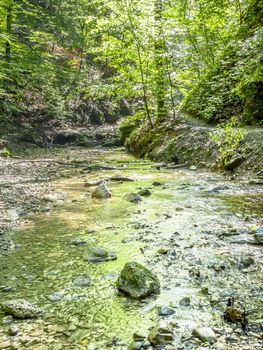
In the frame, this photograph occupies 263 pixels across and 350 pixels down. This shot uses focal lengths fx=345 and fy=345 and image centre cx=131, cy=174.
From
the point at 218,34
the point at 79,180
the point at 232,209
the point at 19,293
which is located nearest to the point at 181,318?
the point at 19,293

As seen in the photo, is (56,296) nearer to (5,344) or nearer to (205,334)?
(5,344)

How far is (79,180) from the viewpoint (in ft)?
29.8

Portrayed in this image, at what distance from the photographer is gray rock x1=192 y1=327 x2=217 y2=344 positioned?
218cm

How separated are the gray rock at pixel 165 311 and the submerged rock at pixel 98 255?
1155 millimetres

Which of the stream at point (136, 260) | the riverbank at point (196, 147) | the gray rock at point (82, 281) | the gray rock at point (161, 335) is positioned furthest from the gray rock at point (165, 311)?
the riverbank at point (196, 147)

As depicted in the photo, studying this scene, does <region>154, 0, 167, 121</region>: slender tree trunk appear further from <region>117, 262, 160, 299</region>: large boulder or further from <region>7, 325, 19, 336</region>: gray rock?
<region>7, 325, 19, 336</region>: gray rock

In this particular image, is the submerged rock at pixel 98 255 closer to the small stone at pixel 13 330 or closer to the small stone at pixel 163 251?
the small stone at pixel 163 251

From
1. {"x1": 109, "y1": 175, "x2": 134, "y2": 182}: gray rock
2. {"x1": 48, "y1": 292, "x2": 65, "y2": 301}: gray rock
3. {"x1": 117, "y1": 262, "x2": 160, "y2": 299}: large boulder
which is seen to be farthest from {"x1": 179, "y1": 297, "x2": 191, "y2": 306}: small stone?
{"x1": 109, "y1": 175, "x2": 134, "y2": 182}: gray rock

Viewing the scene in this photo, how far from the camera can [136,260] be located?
3.62 m

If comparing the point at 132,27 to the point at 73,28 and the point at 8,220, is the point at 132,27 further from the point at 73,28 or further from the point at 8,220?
the point at 73,28

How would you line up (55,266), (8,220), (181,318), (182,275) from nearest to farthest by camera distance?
(181,318)
(182,275)
(55,266)
(8,220)

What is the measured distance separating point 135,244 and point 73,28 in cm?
2359

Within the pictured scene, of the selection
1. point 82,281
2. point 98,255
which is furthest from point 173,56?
point 82,281

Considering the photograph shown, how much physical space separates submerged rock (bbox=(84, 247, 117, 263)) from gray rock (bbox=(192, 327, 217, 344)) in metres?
1.54
